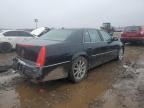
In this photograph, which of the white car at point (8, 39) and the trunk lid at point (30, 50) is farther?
the white car at point (8, 39)

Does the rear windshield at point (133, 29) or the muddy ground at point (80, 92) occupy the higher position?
the rear windshield at point (133, 29)

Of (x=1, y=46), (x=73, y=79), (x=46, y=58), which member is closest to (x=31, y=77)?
(x=46, y=58)

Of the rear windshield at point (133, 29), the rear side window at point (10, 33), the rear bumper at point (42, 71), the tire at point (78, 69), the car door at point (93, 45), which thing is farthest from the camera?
the rear windshield at point (133, 29)

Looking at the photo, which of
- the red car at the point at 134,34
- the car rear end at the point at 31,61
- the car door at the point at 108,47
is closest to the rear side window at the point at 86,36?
the car door at the point at 108,47

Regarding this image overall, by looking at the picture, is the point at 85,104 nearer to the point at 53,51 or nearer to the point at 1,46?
the point at 53,51

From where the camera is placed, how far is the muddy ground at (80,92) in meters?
4.21

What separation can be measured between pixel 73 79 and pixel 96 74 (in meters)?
1.31

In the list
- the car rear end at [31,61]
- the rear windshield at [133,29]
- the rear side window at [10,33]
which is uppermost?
the rear windshield at [133,29]

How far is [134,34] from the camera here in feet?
47.8

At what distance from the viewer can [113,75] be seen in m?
6.38

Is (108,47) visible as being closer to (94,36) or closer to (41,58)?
(94,36)

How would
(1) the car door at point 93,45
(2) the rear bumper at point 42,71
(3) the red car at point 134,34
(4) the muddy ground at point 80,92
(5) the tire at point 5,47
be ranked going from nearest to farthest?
(4) the muddy ground at point 80,92
(2) the rear bumper at point 42,71
(1) the car door at point 93,45
(5) the tire at point 5,47
(3) the red car at point 134,34

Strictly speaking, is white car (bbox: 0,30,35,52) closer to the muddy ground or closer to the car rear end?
the muddy ground

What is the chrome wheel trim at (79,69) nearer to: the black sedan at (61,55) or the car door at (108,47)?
the black sedan at (61,55)
